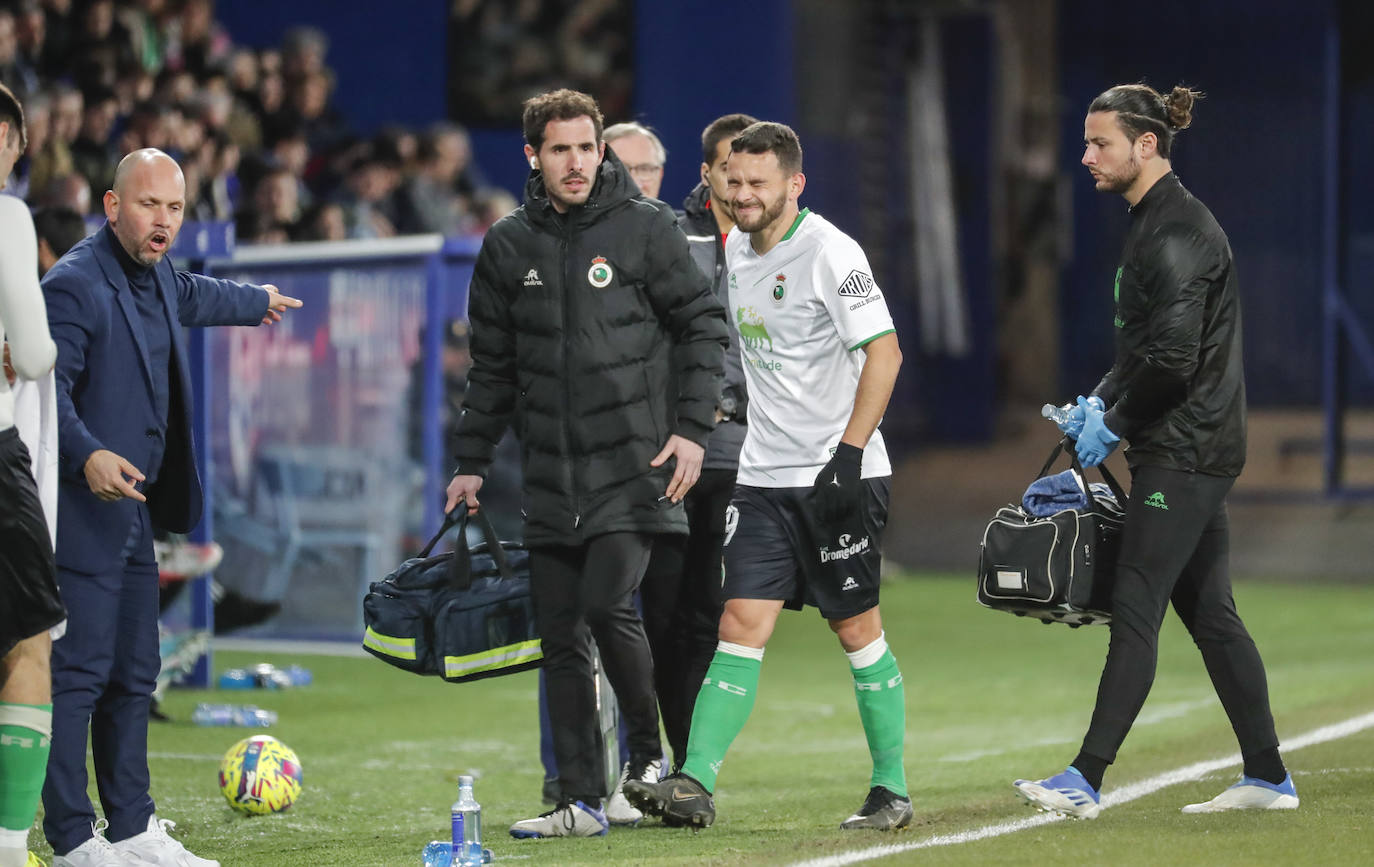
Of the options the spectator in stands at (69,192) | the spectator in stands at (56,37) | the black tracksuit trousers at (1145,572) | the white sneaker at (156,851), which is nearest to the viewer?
the white sneaker at (156,851)

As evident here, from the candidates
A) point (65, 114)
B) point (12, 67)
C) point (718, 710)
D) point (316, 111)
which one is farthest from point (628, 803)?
point (316, 111)

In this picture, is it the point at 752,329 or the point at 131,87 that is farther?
the point at 131,87

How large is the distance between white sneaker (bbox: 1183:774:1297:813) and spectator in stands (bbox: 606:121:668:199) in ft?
8.35

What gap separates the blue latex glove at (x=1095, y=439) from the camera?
5.63 meters

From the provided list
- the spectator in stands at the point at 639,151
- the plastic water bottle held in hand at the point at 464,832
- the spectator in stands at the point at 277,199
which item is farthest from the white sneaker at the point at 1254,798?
the spectator in stands at the point at 277,199

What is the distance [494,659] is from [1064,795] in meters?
1.61

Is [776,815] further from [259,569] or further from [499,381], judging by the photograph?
[259,569]

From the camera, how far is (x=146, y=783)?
5.48m

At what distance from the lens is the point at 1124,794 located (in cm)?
647

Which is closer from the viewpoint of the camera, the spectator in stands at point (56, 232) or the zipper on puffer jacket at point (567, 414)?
the zipper on puffer jacket at point (567, 414)

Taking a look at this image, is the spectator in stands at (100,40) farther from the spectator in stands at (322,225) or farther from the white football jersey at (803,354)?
the white football jersey at (803,354)

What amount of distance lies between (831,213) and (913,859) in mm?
14248

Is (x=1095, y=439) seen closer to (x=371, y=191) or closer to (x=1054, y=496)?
(x=1054, y=496)

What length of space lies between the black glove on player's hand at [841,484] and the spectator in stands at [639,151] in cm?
148
